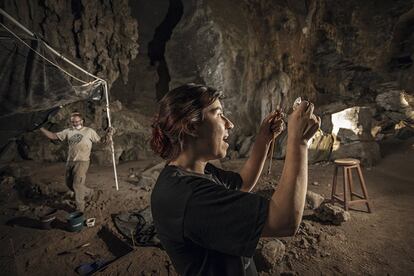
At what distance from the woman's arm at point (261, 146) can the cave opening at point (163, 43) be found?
1335 centimetres

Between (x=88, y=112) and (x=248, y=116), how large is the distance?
853cm

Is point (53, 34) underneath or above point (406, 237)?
above

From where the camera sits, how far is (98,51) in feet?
41.7

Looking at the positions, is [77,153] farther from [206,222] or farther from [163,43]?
[163,43]

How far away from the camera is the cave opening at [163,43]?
1440 centimetres

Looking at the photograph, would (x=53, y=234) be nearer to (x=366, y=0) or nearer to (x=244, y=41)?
(x=244, y=41)

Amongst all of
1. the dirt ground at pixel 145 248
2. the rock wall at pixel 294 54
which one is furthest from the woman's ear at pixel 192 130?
the rock wall at pixel 294 54

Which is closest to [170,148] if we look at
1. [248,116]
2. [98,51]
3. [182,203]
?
[182,203]

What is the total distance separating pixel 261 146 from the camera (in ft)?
6.08

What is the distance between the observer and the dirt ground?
13.3 ft

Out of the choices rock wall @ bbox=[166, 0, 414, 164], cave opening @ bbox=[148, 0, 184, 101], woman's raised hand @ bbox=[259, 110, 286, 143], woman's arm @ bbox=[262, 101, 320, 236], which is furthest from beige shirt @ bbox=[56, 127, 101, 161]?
cave opening @ bbox=[148, 0, 184, 101]

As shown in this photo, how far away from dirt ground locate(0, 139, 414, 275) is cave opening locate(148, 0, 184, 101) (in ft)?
27.2

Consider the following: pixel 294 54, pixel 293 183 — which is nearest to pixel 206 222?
pixel 293 183

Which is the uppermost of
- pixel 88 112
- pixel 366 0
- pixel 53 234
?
pixel 366 0
